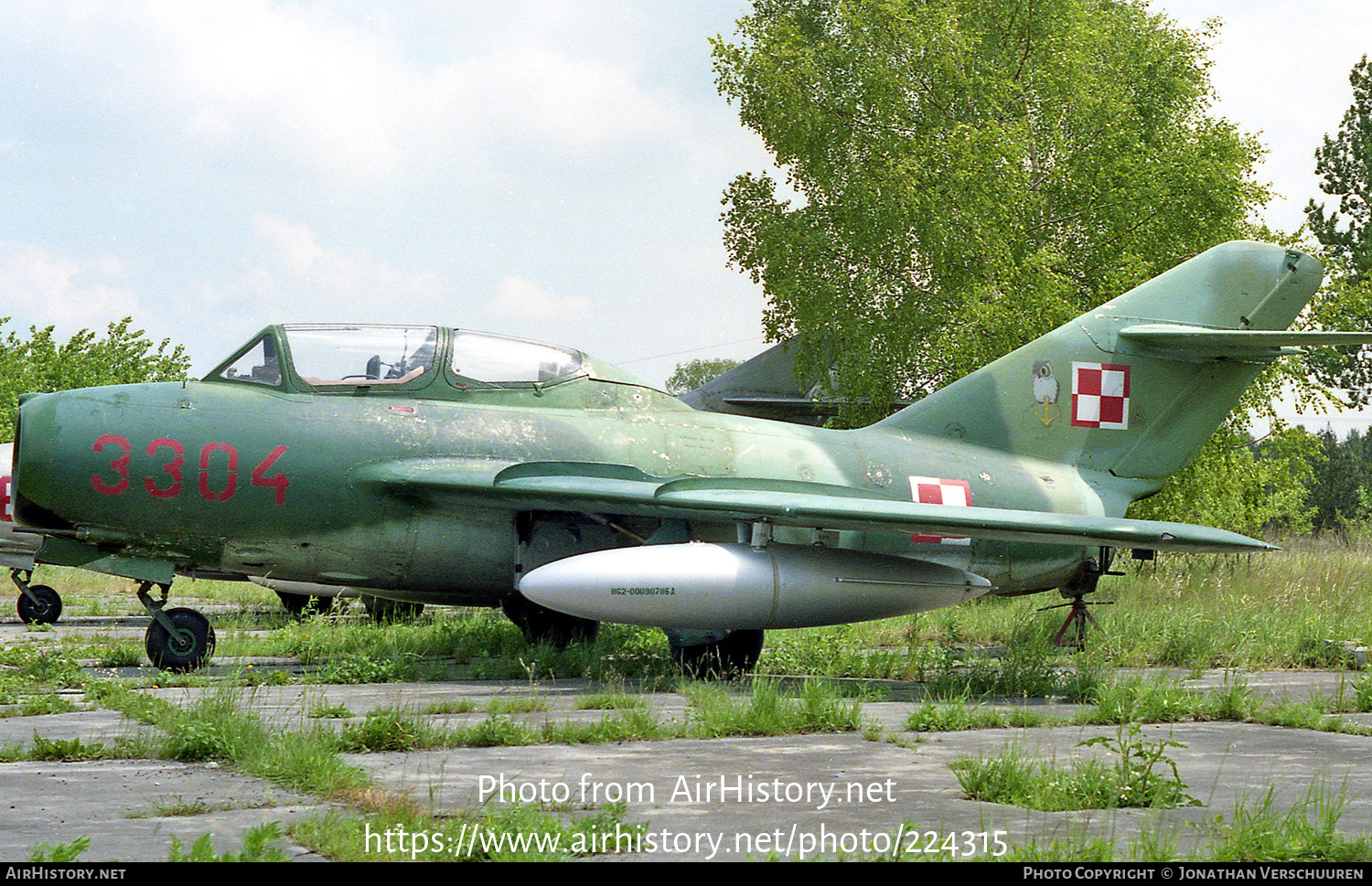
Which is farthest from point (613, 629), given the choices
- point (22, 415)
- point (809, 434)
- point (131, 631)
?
point (22, 415)

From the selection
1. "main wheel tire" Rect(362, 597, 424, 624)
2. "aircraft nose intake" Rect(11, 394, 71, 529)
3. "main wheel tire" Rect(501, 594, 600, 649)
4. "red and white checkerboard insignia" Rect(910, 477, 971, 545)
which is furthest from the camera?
"main wheel tire" Rect(362, 597, 424, 624)

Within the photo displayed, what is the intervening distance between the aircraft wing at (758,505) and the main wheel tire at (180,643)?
5.69 ft

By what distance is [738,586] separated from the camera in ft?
28.5

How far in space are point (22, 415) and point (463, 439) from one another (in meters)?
3.22

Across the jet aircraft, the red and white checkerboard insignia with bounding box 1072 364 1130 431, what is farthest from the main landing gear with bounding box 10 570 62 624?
the red and white checkerboard insignia with bounding box 1072 364 1130 431

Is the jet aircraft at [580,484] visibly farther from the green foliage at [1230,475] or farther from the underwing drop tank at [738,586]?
the green foliage at [1230,475]

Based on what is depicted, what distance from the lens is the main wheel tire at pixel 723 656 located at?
948 centimetres

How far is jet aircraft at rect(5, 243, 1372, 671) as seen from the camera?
8.93m

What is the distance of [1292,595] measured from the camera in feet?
49.4

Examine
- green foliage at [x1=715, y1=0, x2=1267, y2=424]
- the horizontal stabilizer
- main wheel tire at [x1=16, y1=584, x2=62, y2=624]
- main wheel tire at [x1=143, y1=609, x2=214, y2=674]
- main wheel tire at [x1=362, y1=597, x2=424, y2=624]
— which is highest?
green foliage at [x1=715, y1=0, x2=1267, y2=424]

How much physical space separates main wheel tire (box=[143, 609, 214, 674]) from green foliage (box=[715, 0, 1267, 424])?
14.3 meters

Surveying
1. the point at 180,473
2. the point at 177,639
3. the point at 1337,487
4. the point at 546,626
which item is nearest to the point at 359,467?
the point at 180,473

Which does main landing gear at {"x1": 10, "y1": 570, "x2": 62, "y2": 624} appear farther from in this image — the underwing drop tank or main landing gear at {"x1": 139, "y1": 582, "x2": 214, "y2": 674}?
the underwing drop tank

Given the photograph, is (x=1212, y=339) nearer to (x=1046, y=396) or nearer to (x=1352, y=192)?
(x=1046, y=396)
